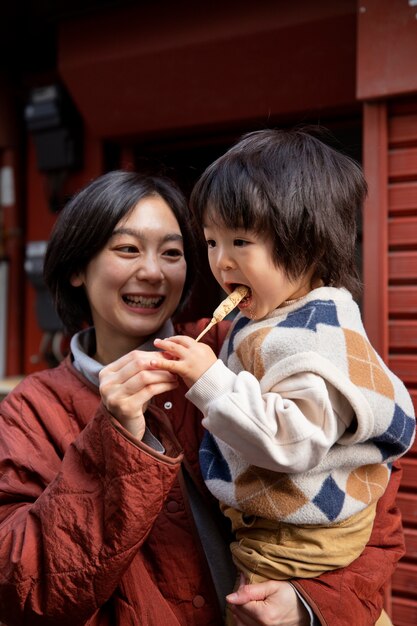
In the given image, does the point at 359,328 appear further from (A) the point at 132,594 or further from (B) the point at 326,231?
(A) the point at 132,594

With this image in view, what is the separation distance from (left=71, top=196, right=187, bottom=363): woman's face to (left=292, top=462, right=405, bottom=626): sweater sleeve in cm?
74

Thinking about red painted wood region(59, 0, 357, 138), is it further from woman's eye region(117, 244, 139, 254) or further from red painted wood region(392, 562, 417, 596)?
red painted wood region(392, 562, 417, 596)

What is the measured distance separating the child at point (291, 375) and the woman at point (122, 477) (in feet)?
0.30

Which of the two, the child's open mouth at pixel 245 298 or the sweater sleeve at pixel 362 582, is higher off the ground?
the child's open mouth at pixel 245 298

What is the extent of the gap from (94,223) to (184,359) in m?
0.62

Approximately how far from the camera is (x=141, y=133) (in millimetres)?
3365

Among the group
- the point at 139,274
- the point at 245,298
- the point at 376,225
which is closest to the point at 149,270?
the point at 139,274

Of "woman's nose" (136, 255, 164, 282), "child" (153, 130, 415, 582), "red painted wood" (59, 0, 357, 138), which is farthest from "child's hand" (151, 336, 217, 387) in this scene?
"red painted wood" (59, 0, 357, 138)

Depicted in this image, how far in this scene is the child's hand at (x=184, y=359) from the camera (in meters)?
1.12

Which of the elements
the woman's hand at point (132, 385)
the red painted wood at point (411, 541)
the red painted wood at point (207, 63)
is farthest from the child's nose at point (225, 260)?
the red painted wood at point (207, 63)

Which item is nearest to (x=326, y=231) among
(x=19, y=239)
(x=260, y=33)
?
(x=260, y=33)

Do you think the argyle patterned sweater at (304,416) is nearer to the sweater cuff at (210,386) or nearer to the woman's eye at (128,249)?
the sweater cuff at (210,386)

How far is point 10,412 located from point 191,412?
45cm

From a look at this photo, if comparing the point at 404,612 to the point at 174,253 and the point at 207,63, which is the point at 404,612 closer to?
the point at 174,253
